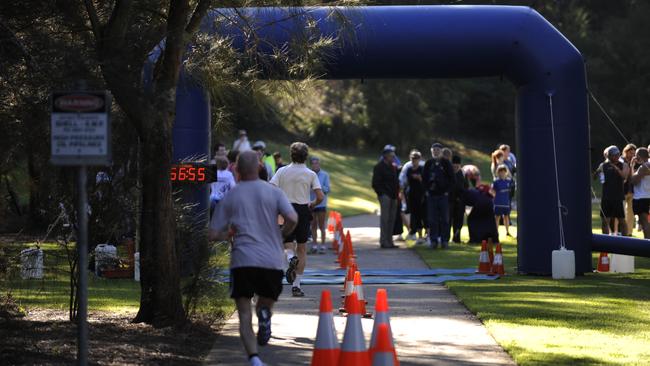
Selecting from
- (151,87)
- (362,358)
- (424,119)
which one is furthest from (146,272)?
(424,119)

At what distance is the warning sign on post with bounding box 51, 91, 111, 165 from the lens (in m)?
7.41

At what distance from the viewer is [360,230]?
28469 mm

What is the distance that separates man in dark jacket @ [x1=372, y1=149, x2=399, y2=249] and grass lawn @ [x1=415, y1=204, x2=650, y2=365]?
4309 millimetres

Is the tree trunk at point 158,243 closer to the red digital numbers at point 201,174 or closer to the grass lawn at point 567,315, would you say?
the grass lawn at point 567,315

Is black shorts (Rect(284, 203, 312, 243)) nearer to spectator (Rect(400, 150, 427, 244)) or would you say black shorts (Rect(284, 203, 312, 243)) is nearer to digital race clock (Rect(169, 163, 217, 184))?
digital race clock (Rect(169, 163, 217, 184))

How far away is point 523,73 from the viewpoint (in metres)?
16.5

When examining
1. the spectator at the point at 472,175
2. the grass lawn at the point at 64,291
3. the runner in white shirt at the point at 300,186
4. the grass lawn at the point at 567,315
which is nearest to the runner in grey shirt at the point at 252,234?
the grass lawn at the point at 567,315

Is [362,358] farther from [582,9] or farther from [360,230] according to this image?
[582,9]

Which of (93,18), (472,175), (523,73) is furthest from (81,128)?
(472,175)

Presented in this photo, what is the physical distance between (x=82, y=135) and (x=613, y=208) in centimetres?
1576

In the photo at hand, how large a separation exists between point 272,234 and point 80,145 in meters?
2.05

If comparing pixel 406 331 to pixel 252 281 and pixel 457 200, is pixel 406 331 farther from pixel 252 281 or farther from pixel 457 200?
pixel 457 200

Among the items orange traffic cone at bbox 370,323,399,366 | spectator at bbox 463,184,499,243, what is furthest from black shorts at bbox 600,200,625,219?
orange traffic cone at bbox 370,323,399,366

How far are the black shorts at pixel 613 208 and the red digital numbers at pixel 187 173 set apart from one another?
904cm
